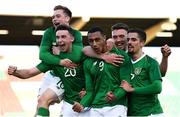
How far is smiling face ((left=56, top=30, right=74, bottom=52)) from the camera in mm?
5750

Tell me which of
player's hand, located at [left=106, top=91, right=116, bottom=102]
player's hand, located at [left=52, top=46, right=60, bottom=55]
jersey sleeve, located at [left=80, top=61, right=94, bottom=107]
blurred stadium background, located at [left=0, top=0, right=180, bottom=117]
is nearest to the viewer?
player's hand, located at [left=106, top=91, right=116, bottom=102]

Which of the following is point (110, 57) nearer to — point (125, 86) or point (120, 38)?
point (125, 86)

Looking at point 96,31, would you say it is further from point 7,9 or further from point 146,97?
point 7,9

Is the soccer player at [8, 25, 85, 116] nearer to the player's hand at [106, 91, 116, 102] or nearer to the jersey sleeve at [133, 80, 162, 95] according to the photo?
the player's hand at [106, 91, 116, 102]

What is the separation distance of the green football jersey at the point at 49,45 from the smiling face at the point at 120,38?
362mm

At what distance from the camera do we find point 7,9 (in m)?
10.8

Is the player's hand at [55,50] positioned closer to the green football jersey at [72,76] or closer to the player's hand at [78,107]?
the green football jersey at [72,76]

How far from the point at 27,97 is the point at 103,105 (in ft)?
15.1

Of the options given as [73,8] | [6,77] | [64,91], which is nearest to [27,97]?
[6,77]

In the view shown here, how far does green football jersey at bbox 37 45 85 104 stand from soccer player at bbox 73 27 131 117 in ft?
0.59

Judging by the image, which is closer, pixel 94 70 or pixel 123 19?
pixel 94 70

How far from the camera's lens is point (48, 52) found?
5.96m

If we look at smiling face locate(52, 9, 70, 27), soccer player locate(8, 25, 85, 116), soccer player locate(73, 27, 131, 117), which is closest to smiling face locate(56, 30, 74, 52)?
soccer player locate(8, 25, 85, 116)

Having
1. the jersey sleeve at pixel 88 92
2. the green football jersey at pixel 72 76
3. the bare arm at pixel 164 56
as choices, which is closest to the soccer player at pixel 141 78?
the bare arm at pixel 164 56
